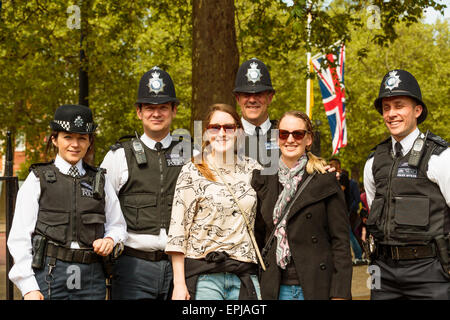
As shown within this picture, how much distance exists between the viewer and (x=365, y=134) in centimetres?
2955

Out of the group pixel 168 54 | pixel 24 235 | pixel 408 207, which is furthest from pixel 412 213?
→ pixel 168 54

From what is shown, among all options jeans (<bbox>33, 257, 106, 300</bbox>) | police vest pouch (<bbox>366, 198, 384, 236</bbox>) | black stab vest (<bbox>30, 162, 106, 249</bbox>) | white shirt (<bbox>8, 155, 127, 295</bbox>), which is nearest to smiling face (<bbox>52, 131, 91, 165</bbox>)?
black stab vest (<bbox>30, 162, 106, 249</bbox>)

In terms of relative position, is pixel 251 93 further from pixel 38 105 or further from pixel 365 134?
pixel 365 134

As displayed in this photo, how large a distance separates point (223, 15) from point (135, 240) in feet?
11.8

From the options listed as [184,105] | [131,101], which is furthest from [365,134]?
[131,101]

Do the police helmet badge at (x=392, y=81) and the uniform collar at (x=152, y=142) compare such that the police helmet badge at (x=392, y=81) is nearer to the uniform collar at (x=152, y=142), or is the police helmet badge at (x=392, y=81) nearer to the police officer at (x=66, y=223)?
the uniform collar at (x=152, y=142)

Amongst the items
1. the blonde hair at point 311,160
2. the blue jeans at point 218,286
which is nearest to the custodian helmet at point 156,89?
the blonde hair at point 311,160

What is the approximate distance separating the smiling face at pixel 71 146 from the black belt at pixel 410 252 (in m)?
2.42

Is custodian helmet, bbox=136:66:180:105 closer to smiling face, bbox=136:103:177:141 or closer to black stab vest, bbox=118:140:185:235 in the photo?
smiling face, bbox=136:103:177:141

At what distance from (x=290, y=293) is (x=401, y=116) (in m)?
1.67

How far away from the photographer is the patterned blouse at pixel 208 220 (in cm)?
405

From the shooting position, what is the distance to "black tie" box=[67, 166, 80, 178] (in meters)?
4.54

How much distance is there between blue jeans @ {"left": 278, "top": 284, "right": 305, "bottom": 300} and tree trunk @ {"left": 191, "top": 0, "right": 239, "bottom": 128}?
337 cm

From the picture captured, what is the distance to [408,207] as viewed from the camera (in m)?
4.54
